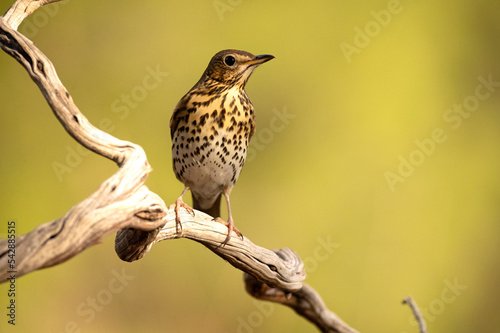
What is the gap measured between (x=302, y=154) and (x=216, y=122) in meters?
1.27

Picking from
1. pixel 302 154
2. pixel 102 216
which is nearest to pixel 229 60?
pixel 102 216

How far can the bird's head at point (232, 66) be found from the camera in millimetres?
2194

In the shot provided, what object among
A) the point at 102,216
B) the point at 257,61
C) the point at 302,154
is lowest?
the point at 102,216

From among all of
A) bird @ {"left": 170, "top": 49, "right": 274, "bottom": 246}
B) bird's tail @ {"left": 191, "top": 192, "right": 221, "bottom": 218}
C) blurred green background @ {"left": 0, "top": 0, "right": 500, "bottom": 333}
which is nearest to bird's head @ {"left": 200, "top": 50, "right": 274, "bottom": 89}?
bird @ {"left": 170, "top": 49, "right": 274, "bottom": 246}

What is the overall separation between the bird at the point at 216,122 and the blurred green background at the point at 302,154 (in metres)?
0.98

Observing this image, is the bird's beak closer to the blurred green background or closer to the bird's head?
the bird's head

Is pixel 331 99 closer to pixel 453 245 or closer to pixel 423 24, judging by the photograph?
pixel 423 24

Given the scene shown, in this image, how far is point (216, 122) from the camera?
7.17 ft

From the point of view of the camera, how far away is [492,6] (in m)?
3.55

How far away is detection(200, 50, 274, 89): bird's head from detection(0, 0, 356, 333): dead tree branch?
0.64m

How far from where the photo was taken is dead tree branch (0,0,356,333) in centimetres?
117

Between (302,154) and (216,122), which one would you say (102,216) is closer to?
(216,122)

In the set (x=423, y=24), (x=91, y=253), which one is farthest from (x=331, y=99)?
(x=91, y=253)

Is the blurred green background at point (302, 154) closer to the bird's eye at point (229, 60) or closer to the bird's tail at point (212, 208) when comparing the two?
the bird's tail at point (212, 208)
